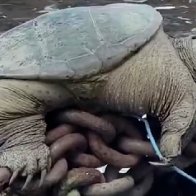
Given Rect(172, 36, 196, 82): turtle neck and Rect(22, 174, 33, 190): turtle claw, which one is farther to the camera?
Rect(172, 36, 196, 82): turtle neck

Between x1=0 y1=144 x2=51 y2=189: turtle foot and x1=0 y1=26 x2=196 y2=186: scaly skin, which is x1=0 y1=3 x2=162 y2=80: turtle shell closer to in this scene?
x1=0 y1=26 x2=196 y2=186: scaly skin

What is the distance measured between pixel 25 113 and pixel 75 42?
1.09 feet

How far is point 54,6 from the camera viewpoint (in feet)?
24.3

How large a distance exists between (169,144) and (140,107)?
194 mm

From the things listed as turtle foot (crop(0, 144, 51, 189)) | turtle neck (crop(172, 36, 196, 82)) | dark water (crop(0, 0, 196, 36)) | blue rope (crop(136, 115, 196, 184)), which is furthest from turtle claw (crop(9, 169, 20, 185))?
dark water (crop(0, 0, 196, 36))

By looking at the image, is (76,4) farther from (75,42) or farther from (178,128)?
(178,128)

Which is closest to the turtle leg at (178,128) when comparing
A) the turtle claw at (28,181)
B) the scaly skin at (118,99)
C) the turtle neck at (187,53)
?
the scaly skin at (118,99)

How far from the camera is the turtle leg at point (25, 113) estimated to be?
249cm

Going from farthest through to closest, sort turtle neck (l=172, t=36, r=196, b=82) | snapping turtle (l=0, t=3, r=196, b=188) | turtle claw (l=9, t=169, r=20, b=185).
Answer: turtle neck (l=172, t=36, r=196, b=82) < snapping turtle (l=0, t=3, r=196, b=188) < turtle claw (l=9, t=169, r=20, b=185)

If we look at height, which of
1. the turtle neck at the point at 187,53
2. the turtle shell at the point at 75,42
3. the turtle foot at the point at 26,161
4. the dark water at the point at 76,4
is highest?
the turtle shell at the point at 75,42

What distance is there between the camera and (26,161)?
7.98 ft

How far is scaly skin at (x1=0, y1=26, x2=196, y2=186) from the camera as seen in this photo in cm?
250

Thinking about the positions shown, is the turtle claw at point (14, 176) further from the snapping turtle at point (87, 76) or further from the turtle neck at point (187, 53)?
the turtle neck at point (187, 53)

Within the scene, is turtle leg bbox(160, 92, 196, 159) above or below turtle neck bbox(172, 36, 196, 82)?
below
